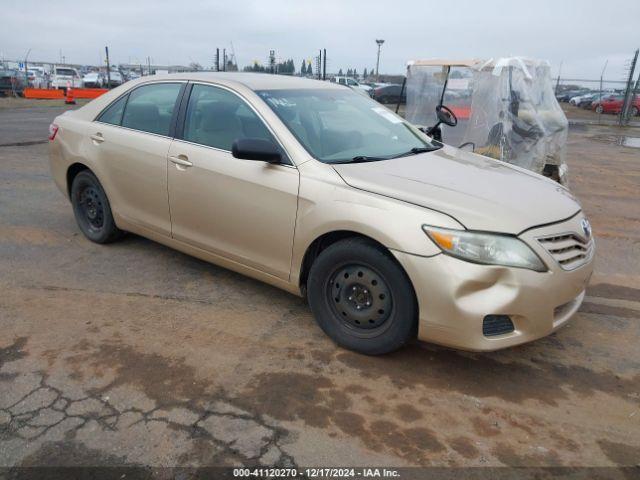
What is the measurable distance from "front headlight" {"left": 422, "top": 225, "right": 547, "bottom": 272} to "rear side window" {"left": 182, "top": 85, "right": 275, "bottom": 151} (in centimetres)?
144

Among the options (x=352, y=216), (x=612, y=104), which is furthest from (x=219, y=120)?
(x=612, y=104)

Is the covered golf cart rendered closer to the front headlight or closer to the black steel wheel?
the black steel wheel

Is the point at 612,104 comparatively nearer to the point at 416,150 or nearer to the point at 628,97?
the point at 628,97

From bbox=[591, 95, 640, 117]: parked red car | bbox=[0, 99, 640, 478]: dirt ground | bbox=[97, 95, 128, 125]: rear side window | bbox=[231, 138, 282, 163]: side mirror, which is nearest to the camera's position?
bbox=[0, 99, 640, 478]: dirt ground

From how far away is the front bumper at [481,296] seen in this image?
9.11 feet

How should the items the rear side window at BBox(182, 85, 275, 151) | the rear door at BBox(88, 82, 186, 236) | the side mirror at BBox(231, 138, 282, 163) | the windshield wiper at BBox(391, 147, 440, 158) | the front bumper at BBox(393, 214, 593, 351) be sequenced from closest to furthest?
the front bumper at BBox(393, 214, 593, 351), the side mirror at BBox(231, 138, 282, 163), the rear side window at BBox(182, 85, 275, 151), the windshield wiper at BBox(391, 147, 440, 158), the rear door at BBox(88, 82, 186, 236)

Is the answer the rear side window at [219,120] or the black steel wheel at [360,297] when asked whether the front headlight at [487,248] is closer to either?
the black steel wheel at [360,297]

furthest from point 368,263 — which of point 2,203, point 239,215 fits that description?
point 2,203

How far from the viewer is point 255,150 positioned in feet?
11.0

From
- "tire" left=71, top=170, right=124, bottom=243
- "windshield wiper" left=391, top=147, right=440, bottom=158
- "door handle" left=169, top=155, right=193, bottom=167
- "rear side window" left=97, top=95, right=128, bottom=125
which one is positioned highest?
"rear side window" left=97, top=95, right=128, bottom=125

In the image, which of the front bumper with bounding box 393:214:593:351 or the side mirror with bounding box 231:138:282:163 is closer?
the front bumper with bounding box 393:214:593:351

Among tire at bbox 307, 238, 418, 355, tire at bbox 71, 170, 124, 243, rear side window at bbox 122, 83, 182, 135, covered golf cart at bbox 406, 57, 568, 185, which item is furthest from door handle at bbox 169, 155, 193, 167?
covered golf cart at bbox 406, 57, 568, 185

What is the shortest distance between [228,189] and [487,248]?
70.7 inches

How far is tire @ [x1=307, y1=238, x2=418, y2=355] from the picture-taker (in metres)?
2.99
